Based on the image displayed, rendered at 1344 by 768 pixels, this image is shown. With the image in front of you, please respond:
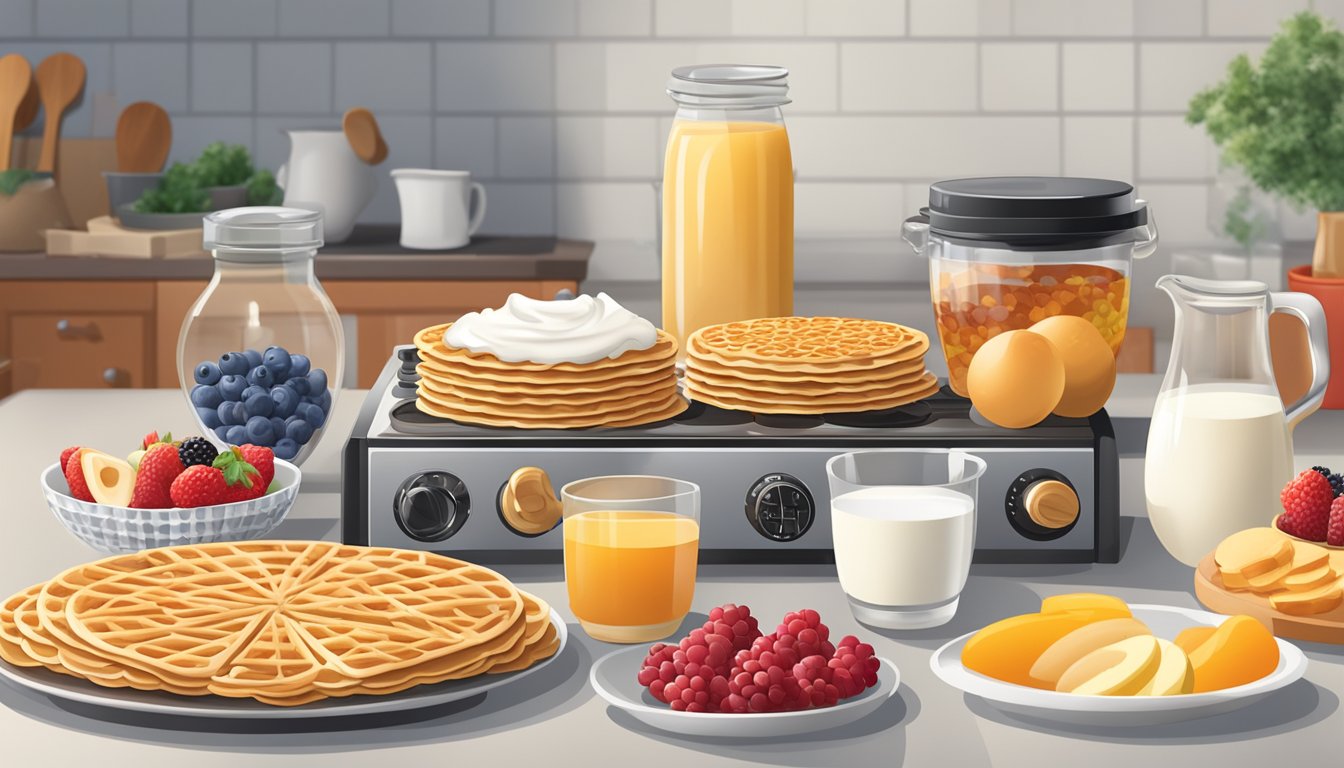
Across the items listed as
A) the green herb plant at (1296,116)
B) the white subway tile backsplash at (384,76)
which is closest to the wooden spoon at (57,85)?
the white subway tile backsplash at (384,76)

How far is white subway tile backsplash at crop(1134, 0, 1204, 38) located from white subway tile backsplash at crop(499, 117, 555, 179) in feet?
4.21

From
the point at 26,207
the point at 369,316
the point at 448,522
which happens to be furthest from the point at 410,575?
the point at 26,207

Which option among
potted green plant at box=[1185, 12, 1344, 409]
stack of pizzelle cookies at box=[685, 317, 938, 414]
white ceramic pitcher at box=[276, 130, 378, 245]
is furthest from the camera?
white ceramic pitcher at box=[276, 130, 378, 245]

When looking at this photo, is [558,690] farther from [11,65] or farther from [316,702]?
[11,65]

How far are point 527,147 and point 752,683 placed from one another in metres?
2.74

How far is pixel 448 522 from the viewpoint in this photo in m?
1.25

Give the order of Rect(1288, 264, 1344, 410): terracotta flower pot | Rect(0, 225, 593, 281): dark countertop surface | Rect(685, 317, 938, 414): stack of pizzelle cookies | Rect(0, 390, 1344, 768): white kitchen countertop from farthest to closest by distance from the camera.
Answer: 1. Rect(0, 225, 593, 281): dark countertop surface
2. Rect(1288, 264, 1344, 410): terracotta flower pot
3. Rect(685, 317, 938, 414): stack of pizzelle cookies
4. Rect(0, 390, 1344, 768): white kitchen countertop

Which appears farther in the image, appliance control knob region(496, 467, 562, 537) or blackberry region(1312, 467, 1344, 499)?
appliance control knob region(496, 467, 562, 537)

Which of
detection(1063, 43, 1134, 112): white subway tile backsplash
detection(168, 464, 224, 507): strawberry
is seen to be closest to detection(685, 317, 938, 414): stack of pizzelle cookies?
detection(168, 464, 224, 507): strawberry

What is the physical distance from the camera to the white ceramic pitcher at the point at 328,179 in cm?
327

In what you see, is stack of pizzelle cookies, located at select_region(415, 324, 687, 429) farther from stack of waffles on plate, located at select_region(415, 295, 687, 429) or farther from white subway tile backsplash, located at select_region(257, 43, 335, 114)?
white subway tile backsplash, located at select_region(257, 43, 335, 114)

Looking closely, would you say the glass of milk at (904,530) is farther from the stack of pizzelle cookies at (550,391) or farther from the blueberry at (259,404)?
the blueberry at (259,404)

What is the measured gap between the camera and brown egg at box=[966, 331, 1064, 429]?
1.23 m

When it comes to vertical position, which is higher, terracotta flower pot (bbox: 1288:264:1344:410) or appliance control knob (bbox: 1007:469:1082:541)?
terracotta flower pot (bbox: 1288:264:1344:410)
